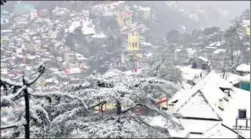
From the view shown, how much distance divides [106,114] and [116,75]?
84 centimetres

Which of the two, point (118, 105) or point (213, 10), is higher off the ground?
point (213, 10)

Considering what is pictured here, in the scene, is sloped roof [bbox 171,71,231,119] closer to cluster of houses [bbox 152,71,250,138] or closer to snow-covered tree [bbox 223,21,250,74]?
cluster of houses [bbox 152,71,250,138]

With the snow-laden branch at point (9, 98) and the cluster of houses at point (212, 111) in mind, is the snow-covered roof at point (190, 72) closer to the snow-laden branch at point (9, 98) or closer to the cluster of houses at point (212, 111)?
the cluster of houses at point (212, 111)

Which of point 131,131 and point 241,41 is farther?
point 241,41

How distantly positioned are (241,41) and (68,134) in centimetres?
3690

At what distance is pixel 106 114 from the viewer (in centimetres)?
759

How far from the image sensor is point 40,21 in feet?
274

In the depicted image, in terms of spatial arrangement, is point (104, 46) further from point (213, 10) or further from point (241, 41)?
point (213, 10)

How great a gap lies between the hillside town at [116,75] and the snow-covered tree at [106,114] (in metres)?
0.01

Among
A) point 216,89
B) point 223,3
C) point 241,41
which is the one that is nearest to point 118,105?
point 216,89

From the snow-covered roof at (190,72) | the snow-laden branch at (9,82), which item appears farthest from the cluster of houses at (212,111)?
the snow-covered roof at (190,72)

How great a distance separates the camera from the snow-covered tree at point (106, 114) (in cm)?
715

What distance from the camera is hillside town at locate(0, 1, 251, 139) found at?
7117 mm

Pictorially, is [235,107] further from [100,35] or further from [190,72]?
[100,35]
